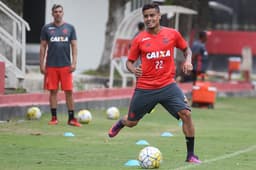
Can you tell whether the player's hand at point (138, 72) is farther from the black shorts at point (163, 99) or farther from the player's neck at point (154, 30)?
the player's neck at point (154, 30)

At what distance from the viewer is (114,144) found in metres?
13.4

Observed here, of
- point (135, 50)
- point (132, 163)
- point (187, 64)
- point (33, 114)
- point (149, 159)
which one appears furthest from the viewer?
point (33, 114)

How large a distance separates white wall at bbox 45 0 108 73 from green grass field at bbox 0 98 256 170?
6.35m

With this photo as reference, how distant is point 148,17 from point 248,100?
16111 millimetres

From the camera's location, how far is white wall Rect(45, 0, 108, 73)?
984 inches

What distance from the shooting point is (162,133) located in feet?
50.8

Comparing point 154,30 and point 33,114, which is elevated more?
point 154,30

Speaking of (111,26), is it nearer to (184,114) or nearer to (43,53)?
(43,53)

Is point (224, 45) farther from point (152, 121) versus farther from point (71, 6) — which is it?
point (152, 121)

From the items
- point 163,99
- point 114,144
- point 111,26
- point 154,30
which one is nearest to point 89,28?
point 111,26

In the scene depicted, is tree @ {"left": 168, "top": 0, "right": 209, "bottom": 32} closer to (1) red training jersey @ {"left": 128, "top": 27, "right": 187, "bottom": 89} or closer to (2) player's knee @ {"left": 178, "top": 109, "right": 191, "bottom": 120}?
(1) red training jersey @ {"left": 128, "top": 27, "right": 187, "bottom": 89}

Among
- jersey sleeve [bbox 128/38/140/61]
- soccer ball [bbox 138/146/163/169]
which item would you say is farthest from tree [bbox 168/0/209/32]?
soccer ball [bbox 138/146/163/169]

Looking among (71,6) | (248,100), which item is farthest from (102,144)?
(248,100)

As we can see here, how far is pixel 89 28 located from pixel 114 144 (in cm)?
1266
